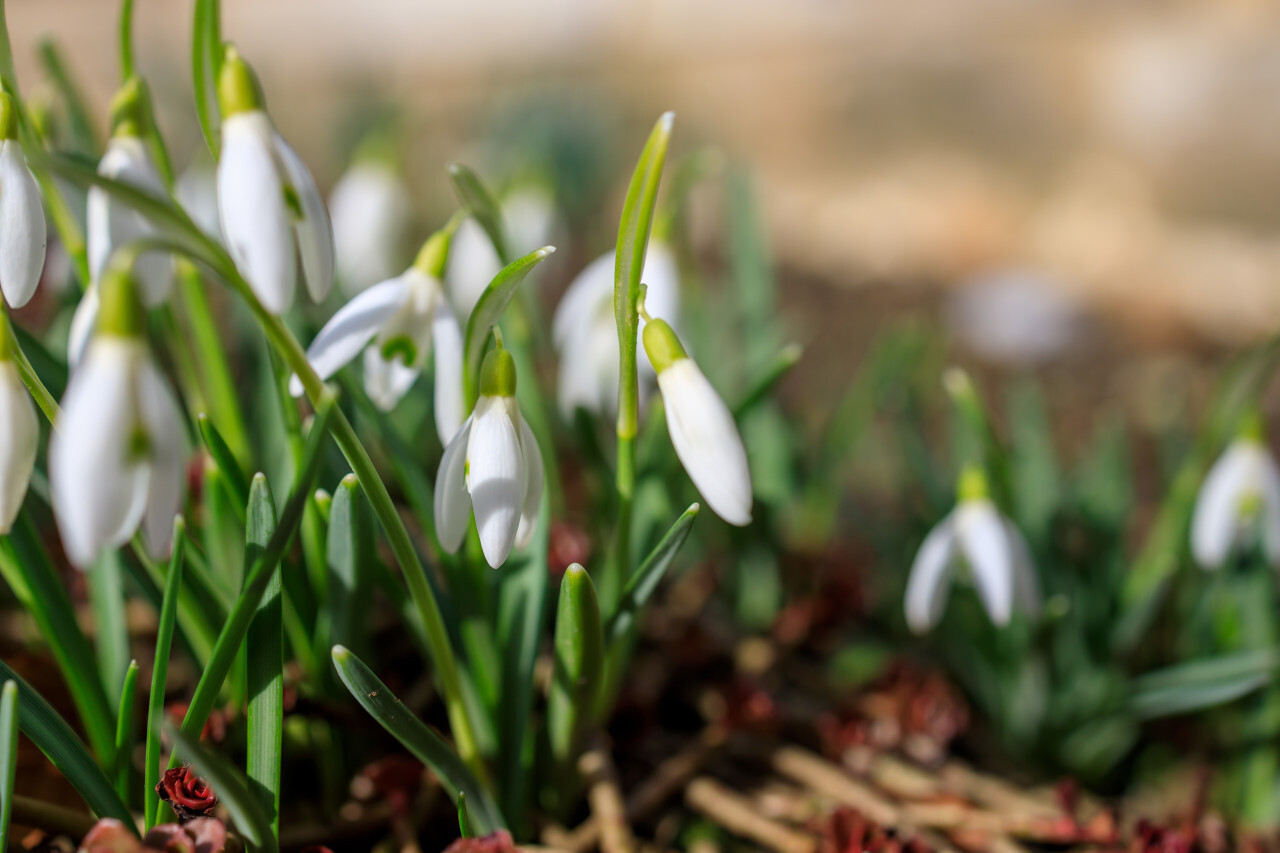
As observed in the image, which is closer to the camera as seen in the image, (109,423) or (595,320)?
(109,423)

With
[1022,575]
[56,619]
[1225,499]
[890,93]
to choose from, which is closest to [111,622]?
[56,619]

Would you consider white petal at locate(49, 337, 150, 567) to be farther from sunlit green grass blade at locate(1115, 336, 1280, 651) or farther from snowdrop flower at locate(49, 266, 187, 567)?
sunlit green grass blade at locate(1115, 336, 1280, 651)

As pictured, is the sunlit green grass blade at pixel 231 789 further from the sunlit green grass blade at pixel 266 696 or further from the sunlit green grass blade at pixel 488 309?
the sunlit green grass blade at pixel 488 309

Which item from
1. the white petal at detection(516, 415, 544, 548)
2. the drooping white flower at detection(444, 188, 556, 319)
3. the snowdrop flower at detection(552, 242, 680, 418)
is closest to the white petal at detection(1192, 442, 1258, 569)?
the snowdrop flower at detection(552, 242, 680, 418)

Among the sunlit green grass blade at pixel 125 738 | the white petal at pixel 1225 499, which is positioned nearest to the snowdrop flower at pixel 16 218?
the sunlit green grass blade at pixel 125 738

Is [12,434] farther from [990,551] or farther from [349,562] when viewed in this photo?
[990,551]

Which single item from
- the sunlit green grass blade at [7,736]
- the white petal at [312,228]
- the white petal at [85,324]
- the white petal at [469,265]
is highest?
the white petal at [312,228]

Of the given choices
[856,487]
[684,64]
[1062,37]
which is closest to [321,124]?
[684,64]
